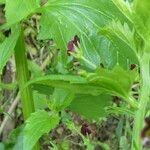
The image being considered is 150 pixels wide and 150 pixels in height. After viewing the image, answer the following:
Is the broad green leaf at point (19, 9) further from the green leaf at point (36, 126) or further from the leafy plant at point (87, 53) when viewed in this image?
the green leaf at point (36, 126)

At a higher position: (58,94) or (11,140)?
(58,94)

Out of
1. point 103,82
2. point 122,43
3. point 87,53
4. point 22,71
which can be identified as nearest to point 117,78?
point 103,82

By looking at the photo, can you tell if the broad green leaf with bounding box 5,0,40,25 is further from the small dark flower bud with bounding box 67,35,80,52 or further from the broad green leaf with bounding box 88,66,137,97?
the broad green leaf with bounding box 88,66,137,97

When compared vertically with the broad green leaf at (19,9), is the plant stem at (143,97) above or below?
below

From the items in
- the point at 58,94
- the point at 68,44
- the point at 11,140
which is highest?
the point at 68,44

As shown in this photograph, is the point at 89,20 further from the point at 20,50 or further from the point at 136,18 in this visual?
the point at 136,18

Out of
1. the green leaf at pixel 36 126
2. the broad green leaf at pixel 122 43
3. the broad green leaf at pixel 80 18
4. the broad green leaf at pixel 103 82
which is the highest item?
the broad green leaf at pixel 80 18

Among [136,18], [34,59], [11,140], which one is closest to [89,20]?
[136,18]

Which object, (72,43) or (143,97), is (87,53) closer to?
(72,43)

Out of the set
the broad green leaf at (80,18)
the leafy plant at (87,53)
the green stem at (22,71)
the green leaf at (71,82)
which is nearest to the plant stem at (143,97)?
the leafy plant at (87,53)
